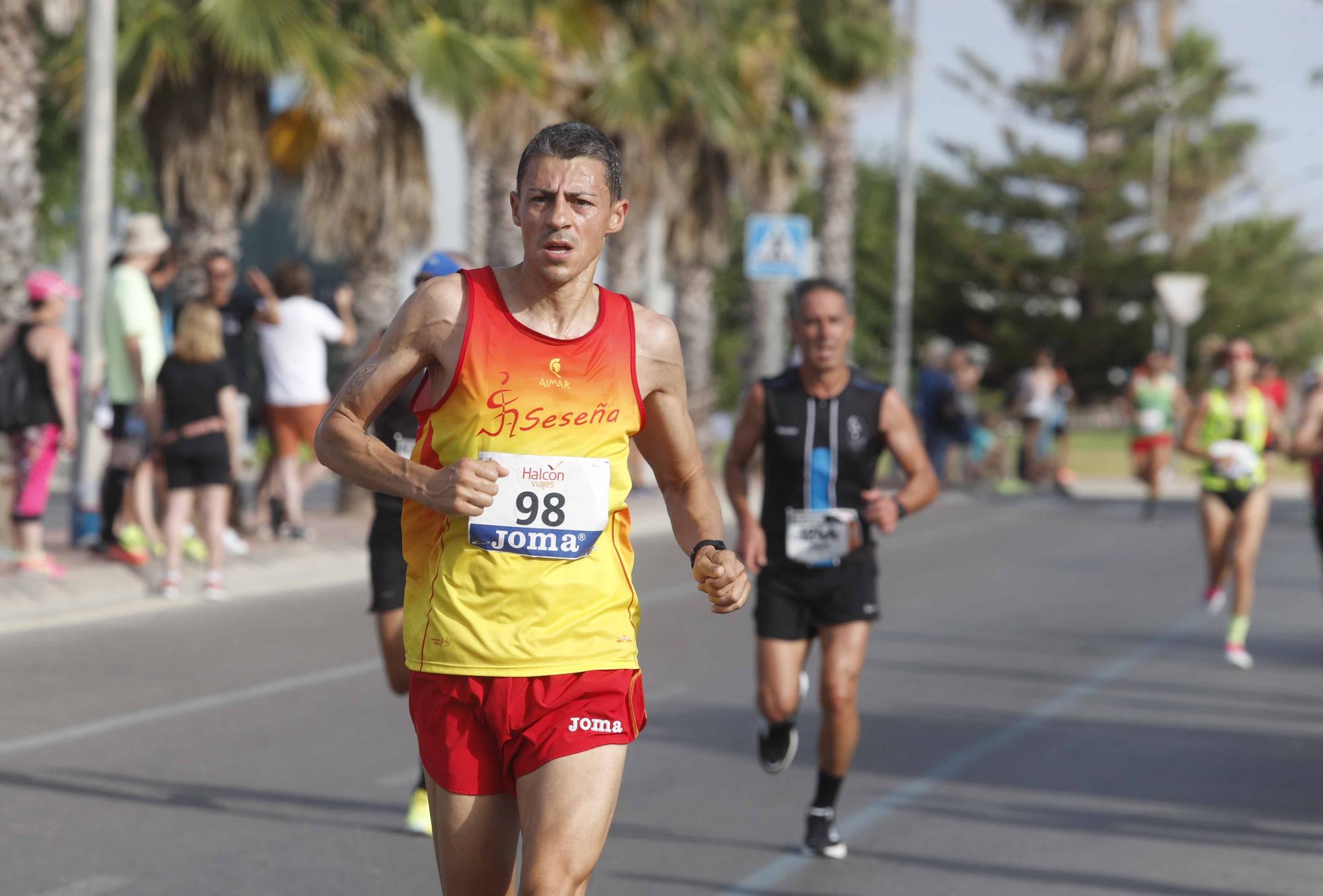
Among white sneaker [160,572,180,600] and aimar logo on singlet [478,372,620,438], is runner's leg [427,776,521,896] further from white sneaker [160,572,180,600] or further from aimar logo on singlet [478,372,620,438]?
white sneaker [160,572,180,600]

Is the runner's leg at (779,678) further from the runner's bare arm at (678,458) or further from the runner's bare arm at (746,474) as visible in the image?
the runner's bare arm at (678,458)

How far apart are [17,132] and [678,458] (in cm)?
1104

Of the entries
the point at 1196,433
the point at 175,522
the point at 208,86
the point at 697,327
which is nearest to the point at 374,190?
the point at 208,86

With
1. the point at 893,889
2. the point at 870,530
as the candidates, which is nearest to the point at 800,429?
the point at 870,530

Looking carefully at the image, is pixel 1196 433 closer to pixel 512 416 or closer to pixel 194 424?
pixel 194 424

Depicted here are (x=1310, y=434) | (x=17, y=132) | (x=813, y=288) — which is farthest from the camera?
(x=17, y=132)

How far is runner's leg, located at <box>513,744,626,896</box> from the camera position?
3551mm

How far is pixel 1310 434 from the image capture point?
399 inches

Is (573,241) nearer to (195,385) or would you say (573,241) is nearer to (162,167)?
(195,385)

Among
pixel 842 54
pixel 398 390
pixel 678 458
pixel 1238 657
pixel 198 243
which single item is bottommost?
pixel 1238 657

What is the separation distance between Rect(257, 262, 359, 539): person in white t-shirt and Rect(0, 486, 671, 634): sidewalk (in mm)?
761

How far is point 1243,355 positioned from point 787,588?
5.57 metres

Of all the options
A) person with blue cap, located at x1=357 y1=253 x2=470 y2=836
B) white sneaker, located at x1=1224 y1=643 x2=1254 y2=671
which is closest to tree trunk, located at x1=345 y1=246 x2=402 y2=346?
white sneaker, located at x1=1224 y1=643 x2=1254 y2=671

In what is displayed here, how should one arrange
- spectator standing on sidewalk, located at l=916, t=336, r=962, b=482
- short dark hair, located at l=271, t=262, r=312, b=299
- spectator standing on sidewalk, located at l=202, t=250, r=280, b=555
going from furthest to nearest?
spectator standing on sidewalk, located at l=916, t=336, r=962, b=482 < short dark hair, located at l=271, t=262, r=312, b=299 < spectator standing on sidewalk, located at l=202, t=250, r=280, b=555
